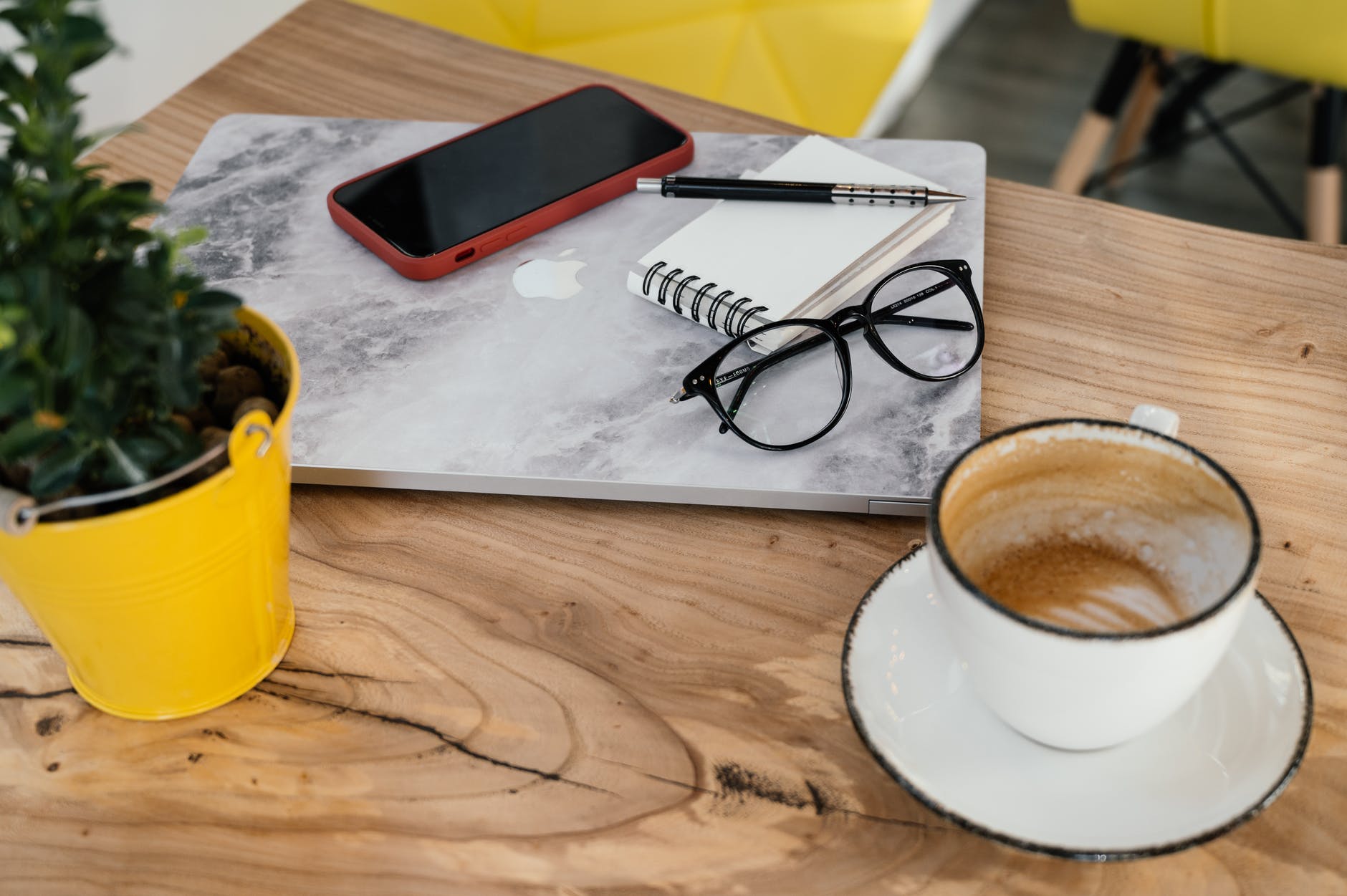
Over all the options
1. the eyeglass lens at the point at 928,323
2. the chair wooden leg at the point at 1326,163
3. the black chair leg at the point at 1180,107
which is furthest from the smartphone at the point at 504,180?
the black chair leg at the point at 1180,107

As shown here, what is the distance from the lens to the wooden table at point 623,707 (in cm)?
47

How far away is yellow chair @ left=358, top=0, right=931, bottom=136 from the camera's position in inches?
47.2

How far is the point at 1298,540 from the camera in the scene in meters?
0.59

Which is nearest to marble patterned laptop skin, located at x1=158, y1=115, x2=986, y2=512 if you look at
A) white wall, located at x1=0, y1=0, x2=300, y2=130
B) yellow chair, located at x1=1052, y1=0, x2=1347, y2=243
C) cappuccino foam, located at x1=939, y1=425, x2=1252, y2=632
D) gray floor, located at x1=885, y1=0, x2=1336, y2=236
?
cappuccino foam, located at x1=939, y1=425, x2=1252, y2=632

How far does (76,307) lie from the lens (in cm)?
40

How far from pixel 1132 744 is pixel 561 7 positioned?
1.12m

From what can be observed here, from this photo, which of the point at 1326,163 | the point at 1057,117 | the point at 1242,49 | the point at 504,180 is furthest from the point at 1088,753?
the point at 1057,117

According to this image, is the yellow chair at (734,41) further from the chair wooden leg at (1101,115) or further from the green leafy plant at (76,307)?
the green leafy plant at (76,307)

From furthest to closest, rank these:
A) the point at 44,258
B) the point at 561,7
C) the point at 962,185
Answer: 1. the point at 561,7
2. the point at 962,185
3. the point at 44,258

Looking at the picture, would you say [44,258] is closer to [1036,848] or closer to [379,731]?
[379,731]

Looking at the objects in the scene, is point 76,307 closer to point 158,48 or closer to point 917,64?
point 158,48

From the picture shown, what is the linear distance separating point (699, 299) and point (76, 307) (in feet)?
1.23

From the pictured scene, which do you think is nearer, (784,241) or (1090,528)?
(1090,528)

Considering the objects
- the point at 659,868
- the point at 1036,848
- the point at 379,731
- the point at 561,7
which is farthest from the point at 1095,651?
the point at 561,7
